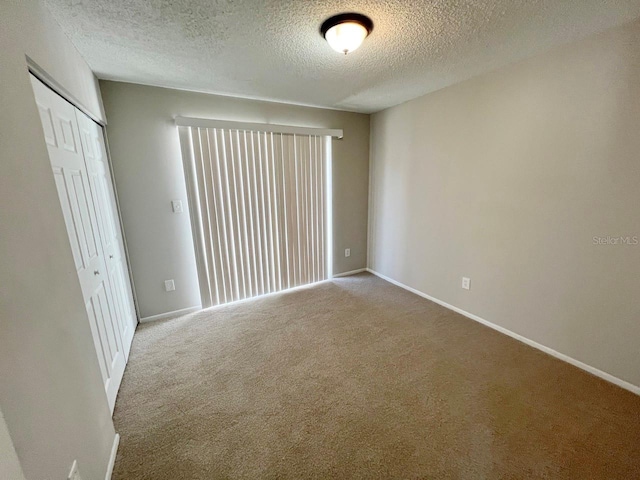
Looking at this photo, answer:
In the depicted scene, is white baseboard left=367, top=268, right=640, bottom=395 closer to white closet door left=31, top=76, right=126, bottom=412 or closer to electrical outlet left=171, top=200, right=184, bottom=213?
electrical outlet left=171, top=200, right=184, bottom=213

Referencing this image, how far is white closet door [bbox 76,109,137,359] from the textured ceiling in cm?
54

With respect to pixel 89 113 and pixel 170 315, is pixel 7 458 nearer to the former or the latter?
pixel 89 113

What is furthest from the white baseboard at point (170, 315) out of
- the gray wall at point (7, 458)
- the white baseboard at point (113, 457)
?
the gray wall at point (7, 458)

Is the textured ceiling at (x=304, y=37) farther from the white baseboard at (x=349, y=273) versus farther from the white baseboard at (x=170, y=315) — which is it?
the white baseboard at (x=349, y=273)

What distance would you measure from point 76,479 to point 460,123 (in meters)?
3.40

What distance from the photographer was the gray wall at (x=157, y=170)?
7.58 ft

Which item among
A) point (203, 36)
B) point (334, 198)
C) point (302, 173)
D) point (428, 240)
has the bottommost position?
point (428, 240)

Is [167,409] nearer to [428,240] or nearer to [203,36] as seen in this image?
[203,36]

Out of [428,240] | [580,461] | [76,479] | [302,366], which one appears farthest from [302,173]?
[580,461]

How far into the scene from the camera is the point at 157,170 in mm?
2465

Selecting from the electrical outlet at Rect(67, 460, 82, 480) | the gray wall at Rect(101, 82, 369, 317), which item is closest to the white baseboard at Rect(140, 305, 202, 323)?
the gray wall at Rect(101, 82, 369, 317)

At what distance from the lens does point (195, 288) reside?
9.32 feet

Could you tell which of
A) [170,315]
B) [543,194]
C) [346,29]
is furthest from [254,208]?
[543,194]

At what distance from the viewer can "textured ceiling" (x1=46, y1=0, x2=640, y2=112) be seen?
132 cm
